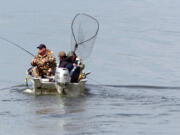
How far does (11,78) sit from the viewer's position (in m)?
31.4

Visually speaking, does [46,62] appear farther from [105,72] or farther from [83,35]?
[105,72]

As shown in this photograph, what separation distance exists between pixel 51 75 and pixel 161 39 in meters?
25.4

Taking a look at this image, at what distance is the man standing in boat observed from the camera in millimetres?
24812

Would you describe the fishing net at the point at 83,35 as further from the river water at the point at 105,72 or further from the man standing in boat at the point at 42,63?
the man standing in boat at the point at 42,63

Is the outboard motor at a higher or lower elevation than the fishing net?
lower

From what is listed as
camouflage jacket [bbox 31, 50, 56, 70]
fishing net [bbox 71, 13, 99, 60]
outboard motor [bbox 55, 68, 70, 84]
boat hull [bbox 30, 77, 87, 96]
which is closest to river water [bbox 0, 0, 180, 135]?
boat hull [bbox 30, 77, 87, 96]

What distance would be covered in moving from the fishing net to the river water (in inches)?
57.6

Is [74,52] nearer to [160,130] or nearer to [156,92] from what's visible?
[156,92]

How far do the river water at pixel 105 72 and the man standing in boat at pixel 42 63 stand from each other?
1.02 metres

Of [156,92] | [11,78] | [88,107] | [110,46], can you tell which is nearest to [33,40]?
[110,46]

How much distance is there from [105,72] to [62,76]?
11.4 meters

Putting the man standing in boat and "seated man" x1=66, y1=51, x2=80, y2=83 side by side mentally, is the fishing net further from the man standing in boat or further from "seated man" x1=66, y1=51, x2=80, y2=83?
"seated man" x1=66, y1=51, x2=80, y2=83

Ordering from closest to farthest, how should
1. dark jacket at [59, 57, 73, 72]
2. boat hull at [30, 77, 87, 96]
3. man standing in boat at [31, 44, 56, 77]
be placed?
boat hull at [30, 77, 87, 96], dark jacket at [59, 57, 73, 72], man standing in boat at [31, 44, 56, 77]

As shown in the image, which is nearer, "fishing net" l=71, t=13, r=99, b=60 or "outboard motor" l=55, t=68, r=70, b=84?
"outboard motor" l=55, t=68, r=70, b=84
